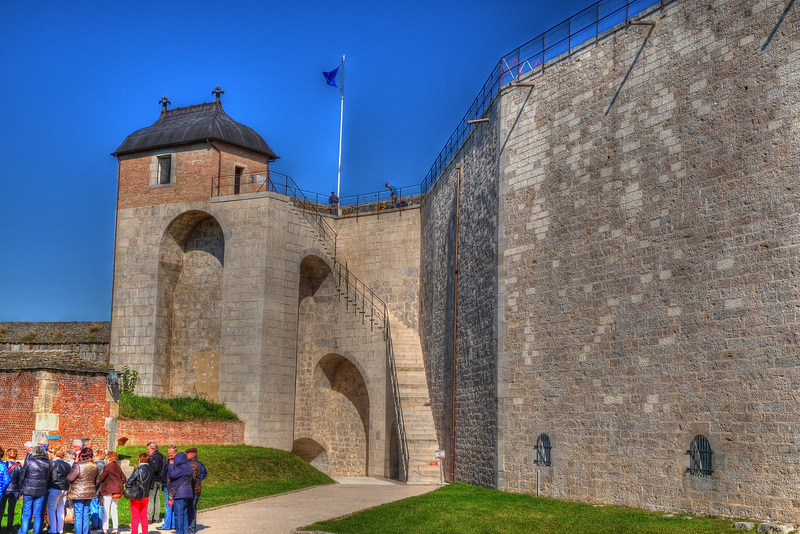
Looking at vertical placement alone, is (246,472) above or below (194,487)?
below

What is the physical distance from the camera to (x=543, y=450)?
15836mm

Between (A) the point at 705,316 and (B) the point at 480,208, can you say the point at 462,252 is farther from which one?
(A) the point at 705,316

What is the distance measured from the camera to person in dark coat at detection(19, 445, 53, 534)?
11398 millimetres

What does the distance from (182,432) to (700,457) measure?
15060mm

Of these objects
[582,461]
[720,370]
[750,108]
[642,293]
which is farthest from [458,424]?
[750,108]

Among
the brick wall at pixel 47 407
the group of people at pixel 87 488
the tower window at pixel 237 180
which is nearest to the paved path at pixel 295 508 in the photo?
the group of people at pixel 87 488

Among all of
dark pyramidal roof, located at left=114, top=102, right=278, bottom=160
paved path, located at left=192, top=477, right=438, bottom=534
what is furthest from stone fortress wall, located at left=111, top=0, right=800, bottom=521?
dark pyramidal roof, located at left=114, top=102, right=278, bottom=160

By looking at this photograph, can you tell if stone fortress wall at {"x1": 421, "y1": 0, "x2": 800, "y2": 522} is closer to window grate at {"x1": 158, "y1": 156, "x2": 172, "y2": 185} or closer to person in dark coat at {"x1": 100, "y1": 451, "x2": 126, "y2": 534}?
person in dark coat at {"x1": 100, "y1": 451, "x2": 126, "y2": 534}

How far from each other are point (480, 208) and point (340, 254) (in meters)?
9.48

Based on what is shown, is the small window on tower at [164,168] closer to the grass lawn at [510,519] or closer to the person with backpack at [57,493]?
the grass lawn at [510,519]

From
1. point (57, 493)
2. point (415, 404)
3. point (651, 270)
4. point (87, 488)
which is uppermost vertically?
point (651, 270)

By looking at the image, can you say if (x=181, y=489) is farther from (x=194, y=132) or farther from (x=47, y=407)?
(x=194, y=132)

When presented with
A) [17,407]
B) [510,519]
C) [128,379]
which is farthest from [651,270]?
[128,379]

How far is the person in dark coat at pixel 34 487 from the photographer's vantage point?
11398 mm
